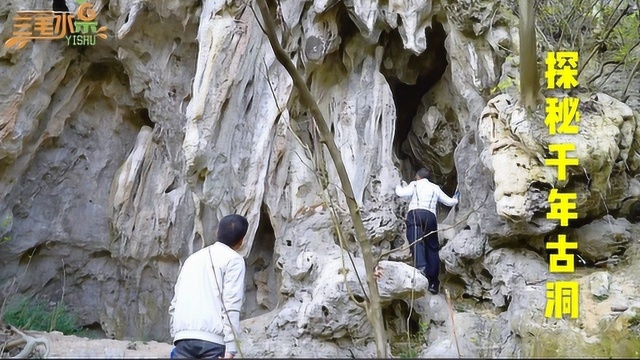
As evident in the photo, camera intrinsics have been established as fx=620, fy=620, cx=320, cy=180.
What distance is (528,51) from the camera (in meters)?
5.74

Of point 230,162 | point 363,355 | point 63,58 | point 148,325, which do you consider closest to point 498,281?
point 363,355

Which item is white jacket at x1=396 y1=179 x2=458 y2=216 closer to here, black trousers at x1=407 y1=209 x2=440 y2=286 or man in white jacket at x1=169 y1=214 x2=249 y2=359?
black trousers at x1=407 y1=209 x2=440 y2=286

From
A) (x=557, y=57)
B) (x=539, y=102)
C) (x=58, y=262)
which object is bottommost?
(x=58, y=262)

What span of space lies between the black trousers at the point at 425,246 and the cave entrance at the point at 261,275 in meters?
1.81

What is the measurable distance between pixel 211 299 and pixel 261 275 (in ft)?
13.2

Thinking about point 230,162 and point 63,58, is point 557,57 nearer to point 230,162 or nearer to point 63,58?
point 230,162

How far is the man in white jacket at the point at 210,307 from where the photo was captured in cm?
339

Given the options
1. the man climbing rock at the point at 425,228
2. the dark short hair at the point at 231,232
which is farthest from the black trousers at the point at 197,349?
the man climbing rock at the point at 425,228

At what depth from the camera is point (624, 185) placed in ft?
20.9

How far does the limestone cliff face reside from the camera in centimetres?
584

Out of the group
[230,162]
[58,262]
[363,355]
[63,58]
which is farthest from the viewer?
[58,262]

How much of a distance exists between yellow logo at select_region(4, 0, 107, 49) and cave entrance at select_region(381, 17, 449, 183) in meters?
3.68

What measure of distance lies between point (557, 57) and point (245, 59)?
3.32 meters

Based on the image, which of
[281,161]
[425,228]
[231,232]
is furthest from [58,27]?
[231,232]
